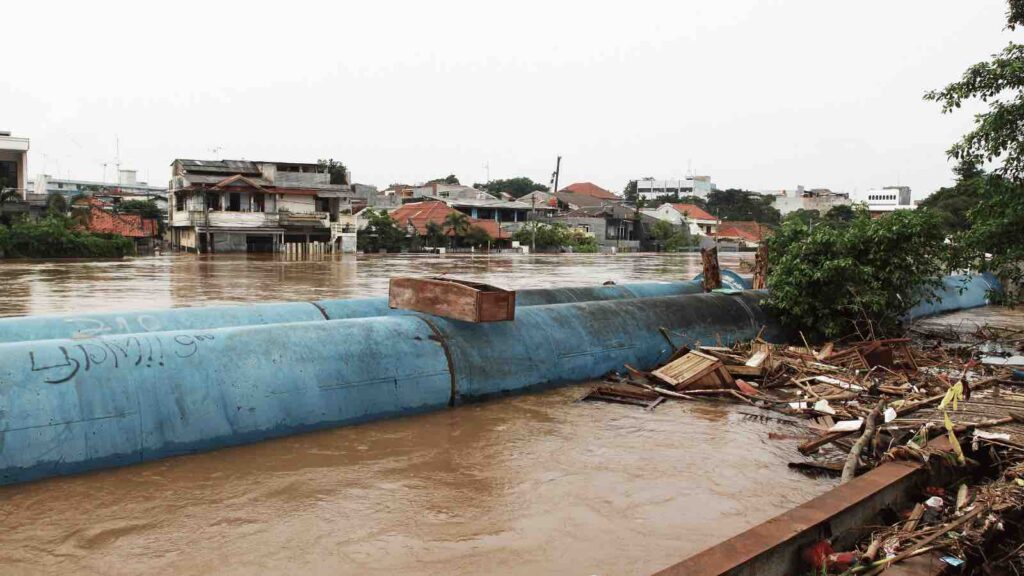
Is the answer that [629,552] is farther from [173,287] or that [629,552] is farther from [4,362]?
[173,287]

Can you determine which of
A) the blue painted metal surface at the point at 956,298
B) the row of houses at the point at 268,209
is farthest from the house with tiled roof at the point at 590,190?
the blue painted metal surface at the point at 956,298

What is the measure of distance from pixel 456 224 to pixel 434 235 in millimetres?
1743

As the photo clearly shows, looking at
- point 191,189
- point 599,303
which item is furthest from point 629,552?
point 191,189

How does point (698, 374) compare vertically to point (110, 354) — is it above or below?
below

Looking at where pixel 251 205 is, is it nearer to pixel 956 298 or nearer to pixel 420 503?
pixel 956 298

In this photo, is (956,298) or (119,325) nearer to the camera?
(119,325)

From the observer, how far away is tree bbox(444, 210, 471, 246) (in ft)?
170

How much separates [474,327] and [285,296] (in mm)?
12845

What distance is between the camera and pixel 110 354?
6.07 meters

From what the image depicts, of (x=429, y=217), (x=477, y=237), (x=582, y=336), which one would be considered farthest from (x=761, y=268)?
(x=429, y=217)

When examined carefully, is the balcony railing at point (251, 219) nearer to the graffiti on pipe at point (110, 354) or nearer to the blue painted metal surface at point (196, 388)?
the blue painted metal surface at point (196, 388)

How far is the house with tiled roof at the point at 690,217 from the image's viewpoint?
7119cm

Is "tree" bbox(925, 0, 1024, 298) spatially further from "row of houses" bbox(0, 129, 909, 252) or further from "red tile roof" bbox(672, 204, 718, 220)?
"red tile roof" bbox(672, 204, 718, 220)

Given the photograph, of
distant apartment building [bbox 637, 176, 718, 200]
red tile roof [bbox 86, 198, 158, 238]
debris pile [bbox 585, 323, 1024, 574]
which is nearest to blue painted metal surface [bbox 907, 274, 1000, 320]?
debris pile [bbox 585, 323, 1024, 574]
